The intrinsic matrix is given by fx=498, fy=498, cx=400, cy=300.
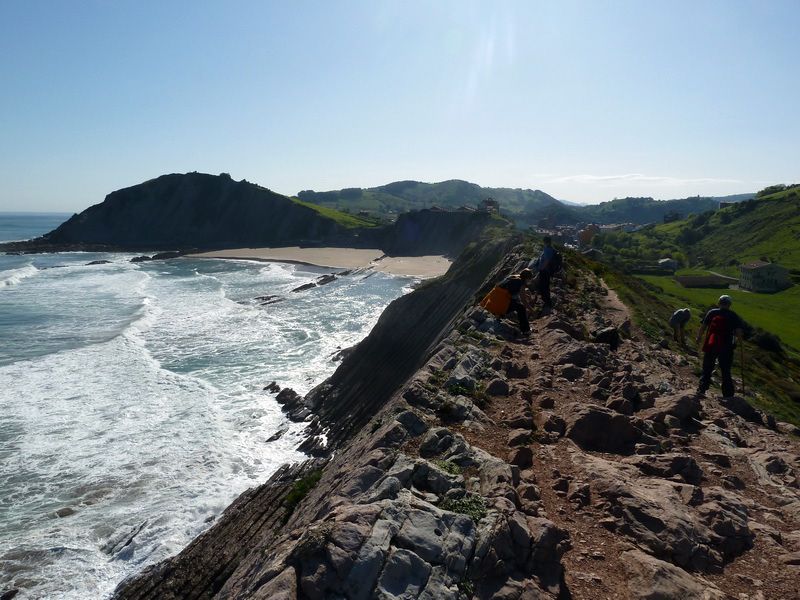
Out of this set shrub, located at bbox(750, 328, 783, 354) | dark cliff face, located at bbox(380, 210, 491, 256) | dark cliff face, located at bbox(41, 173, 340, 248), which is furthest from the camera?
dark cliff face, located at bbox(41, 173, 340, 248)

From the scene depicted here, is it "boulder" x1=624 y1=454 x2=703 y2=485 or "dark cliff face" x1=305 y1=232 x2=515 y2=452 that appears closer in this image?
"boulder" x1=624 y1=454 x2=703 y2=485

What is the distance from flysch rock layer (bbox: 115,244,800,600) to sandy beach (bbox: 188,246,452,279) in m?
55.9

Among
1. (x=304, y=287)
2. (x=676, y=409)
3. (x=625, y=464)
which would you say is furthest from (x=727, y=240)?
(x=625, y=464)

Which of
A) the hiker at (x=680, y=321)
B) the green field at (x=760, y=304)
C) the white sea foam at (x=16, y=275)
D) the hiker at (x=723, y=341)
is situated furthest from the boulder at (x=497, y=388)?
the white sea foam at (x=16, y=275)

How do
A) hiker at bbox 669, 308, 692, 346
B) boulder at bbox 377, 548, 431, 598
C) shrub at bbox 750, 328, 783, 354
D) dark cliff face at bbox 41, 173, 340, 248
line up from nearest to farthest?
boulder at bbox 377, 548, 431, 598 → hiker at bbox 669, 308, 692, 346 → shrub at bbox 750, 328, 783, 354 → dark cliff face at bbox 41, 173, 340, 248

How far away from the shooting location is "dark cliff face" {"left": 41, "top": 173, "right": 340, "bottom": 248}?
107 meters

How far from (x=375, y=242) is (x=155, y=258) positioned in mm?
40207

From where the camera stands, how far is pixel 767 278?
6247 cm

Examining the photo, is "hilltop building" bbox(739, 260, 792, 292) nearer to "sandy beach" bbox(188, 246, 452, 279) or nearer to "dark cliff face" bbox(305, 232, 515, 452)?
"sandy beach" bbox(188, 246, 452, 279)

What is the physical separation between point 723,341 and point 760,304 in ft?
174

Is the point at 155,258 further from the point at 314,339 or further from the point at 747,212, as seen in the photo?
the point at 747,212

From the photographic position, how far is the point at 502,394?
1034 cm

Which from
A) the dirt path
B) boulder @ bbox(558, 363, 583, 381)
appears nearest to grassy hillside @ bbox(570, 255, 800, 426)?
the dirt path

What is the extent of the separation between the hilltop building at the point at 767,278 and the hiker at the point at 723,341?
62.8m
